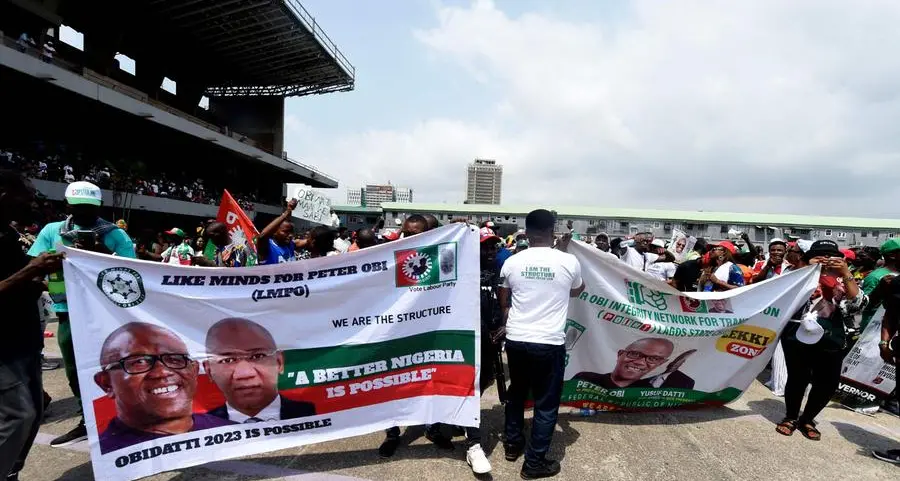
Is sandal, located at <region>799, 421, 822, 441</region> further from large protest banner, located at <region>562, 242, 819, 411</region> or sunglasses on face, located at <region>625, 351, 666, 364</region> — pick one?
sunglasses on face, located at <region>625, 351, 666, 364</region>

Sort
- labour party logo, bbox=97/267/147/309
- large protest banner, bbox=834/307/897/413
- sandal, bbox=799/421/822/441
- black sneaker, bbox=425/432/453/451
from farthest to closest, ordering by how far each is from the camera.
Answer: large protest banner, bbox=834/307/897/413 → sandal, bbox=799/421/822/441 → black sneaker, bbox=425/432/453/451 → labour party logo, bbox=97/267/147/309

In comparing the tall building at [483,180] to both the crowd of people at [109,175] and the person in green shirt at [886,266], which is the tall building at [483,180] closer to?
the crowd of people at [109,175]

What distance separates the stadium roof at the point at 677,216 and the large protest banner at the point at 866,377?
5327cm

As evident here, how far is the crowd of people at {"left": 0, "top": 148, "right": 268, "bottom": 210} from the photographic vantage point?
1677cm

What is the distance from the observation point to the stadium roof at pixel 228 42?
2638 cm

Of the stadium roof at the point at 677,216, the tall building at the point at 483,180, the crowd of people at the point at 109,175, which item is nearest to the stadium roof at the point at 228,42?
the crowd of people at the point at 109,175

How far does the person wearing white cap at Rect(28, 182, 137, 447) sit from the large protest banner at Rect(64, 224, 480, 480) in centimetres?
43

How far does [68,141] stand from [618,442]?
2935 cm

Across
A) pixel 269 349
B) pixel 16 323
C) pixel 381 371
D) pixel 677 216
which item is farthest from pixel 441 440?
pixel 677 216

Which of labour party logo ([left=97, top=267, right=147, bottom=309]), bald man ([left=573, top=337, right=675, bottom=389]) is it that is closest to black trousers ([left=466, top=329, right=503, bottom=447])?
bald man ([left=573, top=337, right=675, bottom=389])

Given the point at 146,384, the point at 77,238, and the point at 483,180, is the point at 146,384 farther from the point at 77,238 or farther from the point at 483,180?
the point at 483,180

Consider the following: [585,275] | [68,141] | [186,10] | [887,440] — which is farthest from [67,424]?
[186,10]

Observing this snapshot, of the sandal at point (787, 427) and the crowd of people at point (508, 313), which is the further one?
the sandal at point (787, 427)

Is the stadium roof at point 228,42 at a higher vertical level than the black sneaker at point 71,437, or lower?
higher
